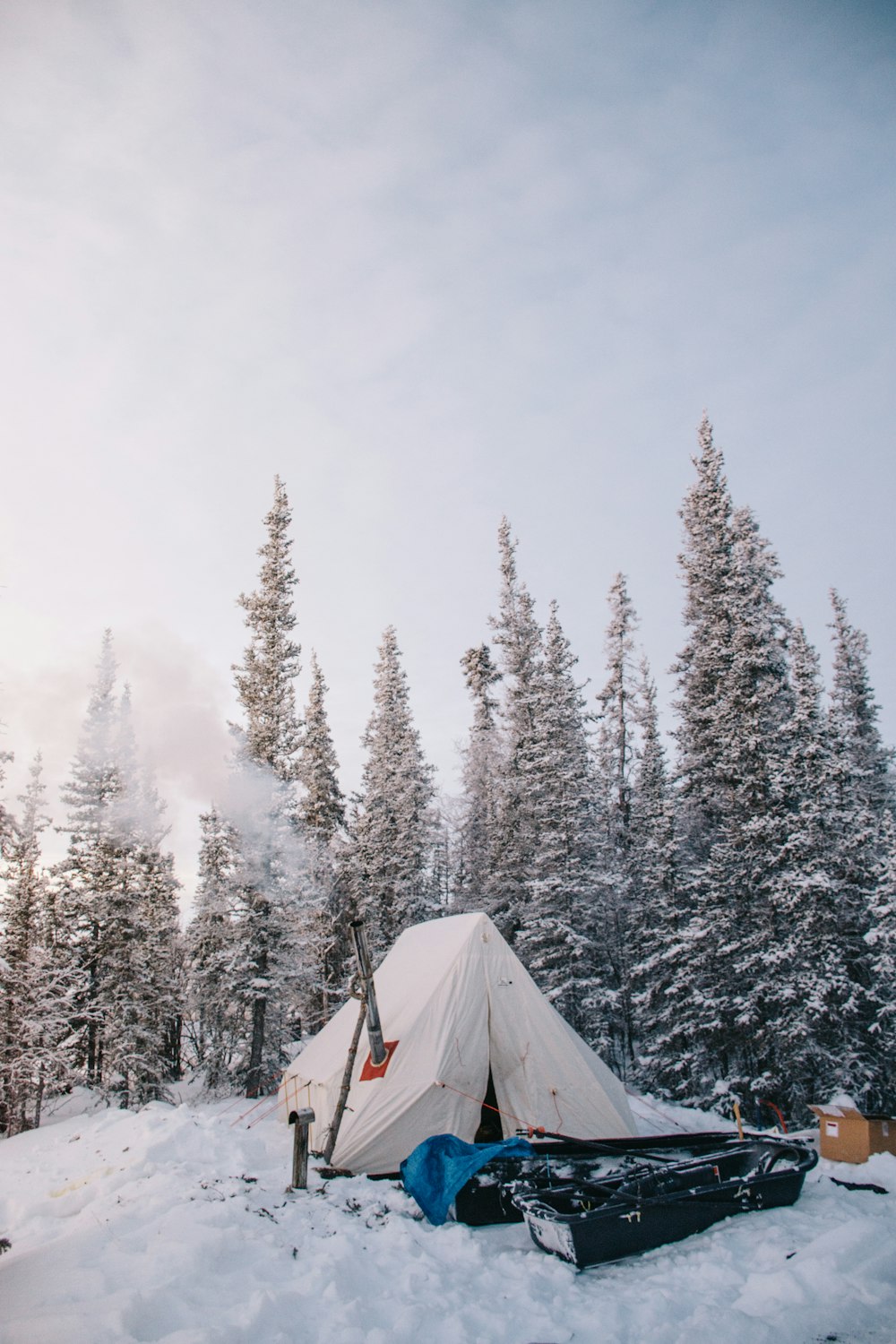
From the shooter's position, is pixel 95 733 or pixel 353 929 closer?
pixel 353 929

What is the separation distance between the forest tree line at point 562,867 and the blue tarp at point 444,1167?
824 centimetres

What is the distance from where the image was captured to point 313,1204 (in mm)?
7082

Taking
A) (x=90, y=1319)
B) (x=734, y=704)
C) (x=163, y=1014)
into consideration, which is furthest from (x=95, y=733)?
(x=90, y=1319)

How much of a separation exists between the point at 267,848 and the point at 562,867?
8.57m

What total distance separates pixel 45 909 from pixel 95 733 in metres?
5.86

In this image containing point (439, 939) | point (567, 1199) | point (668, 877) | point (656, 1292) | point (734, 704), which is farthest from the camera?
point (668, 877)

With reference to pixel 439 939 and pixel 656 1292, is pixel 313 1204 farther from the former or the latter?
pixel 439 939

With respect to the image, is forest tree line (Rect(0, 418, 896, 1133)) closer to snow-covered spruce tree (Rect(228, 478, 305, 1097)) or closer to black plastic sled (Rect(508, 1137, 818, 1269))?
snow-covered spruce tree (Rect(228, 478, 305, 1097))

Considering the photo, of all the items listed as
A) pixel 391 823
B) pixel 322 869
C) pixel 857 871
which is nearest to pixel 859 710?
pixel 857 871

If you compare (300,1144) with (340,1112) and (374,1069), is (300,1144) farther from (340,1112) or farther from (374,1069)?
(374,1069)

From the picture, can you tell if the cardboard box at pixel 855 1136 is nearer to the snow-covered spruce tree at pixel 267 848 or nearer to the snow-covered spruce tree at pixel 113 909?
the snow-covered spruce tree at pixel 267 848

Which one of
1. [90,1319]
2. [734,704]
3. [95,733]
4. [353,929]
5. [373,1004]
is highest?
[95,733]

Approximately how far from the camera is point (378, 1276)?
5559 millimetres

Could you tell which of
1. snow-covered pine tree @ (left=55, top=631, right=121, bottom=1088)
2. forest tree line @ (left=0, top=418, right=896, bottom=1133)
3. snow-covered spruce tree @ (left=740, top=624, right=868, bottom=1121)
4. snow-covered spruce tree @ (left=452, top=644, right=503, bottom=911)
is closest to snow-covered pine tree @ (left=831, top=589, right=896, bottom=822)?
forest tree line @ (left=0, top=418, right=896, bottom=1133)
